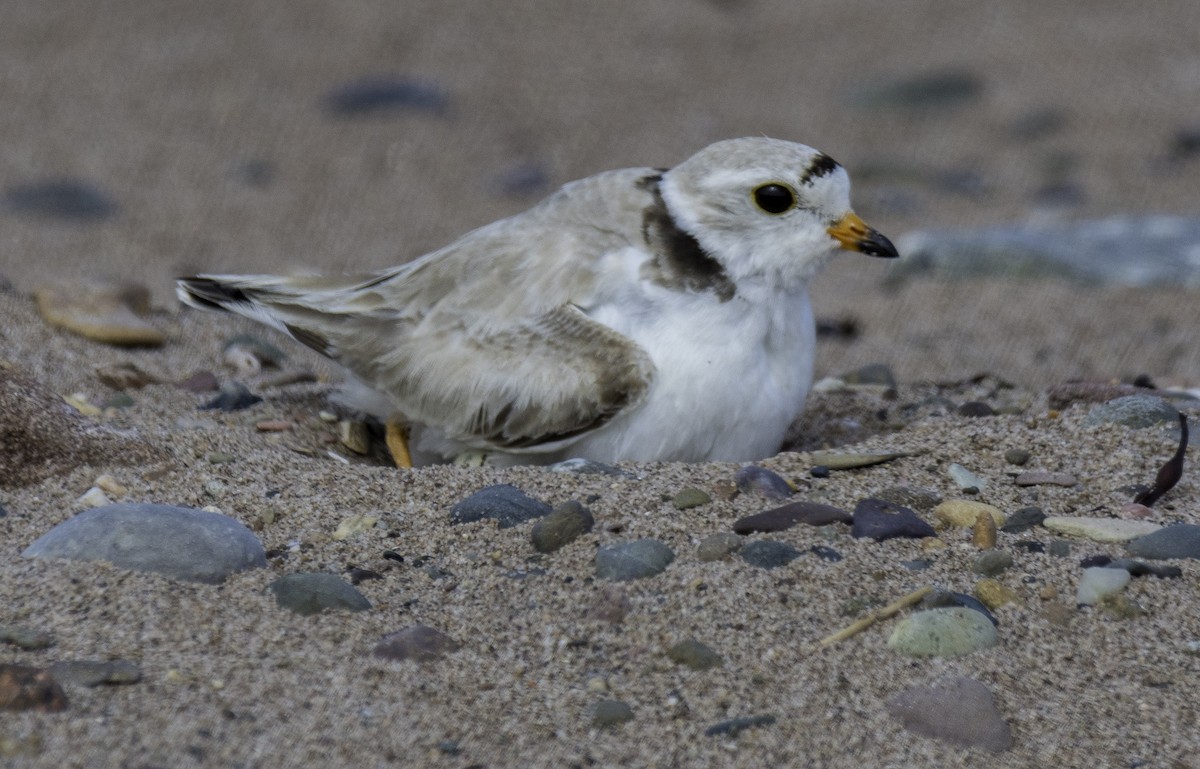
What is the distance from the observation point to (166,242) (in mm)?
8000

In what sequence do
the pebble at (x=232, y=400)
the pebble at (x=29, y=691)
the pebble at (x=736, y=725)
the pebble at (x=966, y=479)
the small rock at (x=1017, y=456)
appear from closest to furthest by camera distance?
the pebble at (x=29, y=691)
the pebble at (x=736, y=725)
the pebble at (x=966, y=479)
the small rock at (x=1017, y=456)
the pebble at (x=232, y=400)

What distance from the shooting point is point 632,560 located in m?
3.19

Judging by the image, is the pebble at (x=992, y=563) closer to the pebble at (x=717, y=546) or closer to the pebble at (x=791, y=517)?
the pebble at (x=791, y=517)

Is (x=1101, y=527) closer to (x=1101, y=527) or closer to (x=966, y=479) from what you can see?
(x=1101, y=527)

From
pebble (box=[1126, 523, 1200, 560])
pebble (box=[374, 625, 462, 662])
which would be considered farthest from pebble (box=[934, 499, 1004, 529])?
pebble (box=[374, 625, 462, 662])

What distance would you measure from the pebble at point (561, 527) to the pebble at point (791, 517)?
13.3 inches

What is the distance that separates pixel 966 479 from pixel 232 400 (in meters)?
2.20

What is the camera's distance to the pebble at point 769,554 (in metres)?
3.20

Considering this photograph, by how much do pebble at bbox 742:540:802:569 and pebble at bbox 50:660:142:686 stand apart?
1265 mm

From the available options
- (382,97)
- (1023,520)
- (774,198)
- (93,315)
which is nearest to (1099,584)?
(1023,520)

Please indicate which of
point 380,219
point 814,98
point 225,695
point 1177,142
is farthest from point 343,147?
point 225,695

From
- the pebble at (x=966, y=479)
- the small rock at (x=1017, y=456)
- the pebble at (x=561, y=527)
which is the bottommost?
the pebble at (x=561, y=527)

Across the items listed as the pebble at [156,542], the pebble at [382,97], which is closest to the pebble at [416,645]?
the pebble at [156,542]

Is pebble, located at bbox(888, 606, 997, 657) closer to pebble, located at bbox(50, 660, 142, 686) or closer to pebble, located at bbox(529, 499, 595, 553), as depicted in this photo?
pebble, located at bbox(529, 499, 595, 553)
